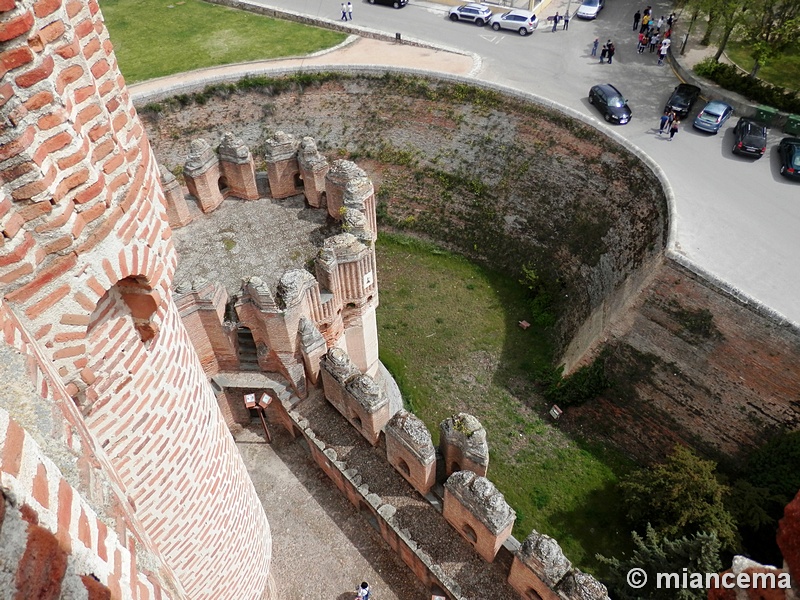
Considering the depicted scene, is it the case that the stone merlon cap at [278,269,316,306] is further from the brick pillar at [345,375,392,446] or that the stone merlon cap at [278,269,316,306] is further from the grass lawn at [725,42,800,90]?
the grass lawn at [725,42,800,90]

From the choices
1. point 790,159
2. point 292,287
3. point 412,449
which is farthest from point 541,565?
point 790,159

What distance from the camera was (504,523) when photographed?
33.3 feet

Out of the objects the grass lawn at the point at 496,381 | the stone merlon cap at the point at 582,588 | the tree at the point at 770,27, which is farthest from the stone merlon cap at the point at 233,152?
the tree at the point at 770,27

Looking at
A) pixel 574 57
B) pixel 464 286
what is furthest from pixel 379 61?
pixel 464 286

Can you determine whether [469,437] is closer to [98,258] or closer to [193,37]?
[98,258]

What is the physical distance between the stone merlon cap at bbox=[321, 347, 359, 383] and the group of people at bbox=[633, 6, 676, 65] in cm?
2133

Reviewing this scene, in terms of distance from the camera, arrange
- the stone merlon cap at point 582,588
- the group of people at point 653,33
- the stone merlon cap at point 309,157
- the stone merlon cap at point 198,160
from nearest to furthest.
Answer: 1. the stone merlon cap at point 582,588
2. the stone merlon cap at point 198,160
3. the stone merlon cap at point 309,157
4. the group of people at point 653,33

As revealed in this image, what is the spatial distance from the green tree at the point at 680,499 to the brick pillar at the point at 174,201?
525 inches

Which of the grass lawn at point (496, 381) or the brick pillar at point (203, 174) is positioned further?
the grass lawn at point (496, 381)

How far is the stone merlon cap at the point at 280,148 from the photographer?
→ 1383cm

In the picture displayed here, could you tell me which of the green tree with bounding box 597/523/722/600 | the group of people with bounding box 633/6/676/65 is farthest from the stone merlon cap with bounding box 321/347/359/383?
the group of people with bounding box 633/6/676/65

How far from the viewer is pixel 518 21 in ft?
89.4

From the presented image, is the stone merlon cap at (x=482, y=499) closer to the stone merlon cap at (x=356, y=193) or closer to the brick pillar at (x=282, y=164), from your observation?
the stone merlon cap at (x=356, y=193)

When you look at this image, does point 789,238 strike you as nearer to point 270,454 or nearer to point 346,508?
point 346,508
